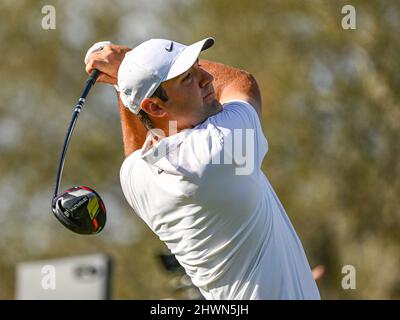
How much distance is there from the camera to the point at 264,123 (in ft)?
69.7

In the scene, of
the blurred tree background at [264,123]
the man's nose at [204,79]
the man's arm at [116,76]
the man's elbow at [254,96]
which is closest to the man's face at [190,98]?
the man's nose at [204,79]

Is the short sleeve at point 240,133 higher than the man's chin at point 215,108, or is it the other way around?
the man's chin at point 215,108

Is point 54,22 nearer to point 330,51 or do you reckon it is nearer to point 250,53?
point 250,53

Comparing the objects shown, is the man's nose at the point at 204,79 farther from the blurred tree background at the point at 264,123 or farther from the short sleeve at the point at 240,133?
the blurred tree background at the point at 264,123

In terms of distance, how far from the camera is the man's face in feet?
17.1

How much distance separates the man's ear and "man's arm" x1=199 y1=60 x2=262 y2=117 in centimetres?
43

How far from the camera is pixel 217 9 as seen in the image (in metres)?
21.9

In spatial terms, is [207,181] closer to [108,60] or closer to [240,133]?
[240,133]

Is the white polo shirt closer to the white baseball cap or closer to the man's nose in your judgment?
the man's nose

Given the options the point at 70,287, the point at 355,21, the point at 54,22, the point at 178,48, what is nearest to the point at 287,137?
the point at 355,21

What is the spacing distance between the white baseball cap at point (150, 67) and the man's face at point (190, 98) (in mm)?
37

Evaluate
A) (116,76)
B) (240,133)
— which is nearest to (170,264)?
(116,76)

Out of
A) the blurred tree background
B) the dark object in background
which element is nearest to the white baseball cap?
the dark object in background

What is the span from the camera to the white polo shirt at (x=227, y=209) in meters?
5.09
